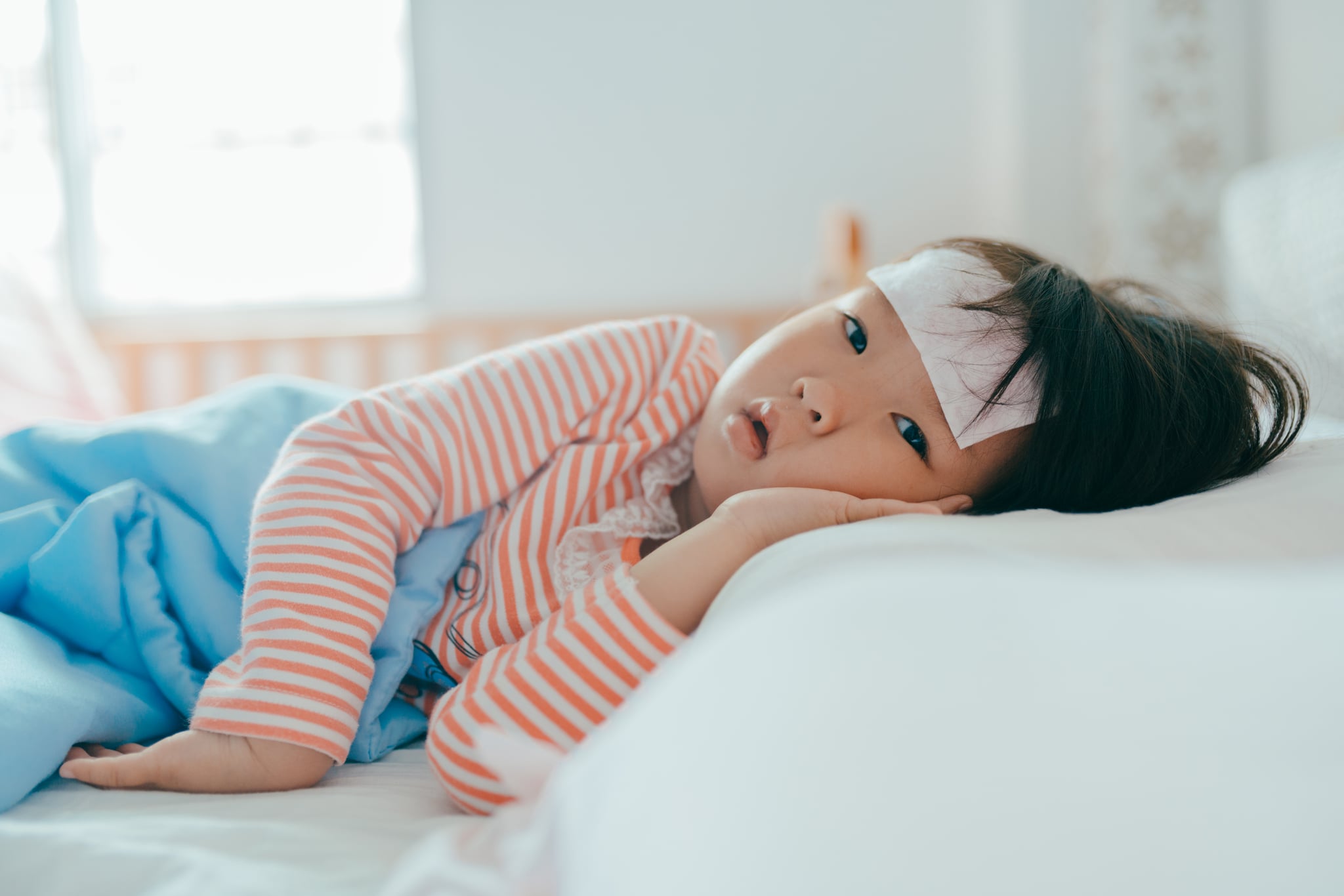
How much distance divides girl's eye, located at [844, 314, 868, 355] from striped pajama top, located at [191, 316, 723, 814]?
145 mm

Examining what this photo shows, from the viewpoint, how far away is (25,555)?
2.14 feet

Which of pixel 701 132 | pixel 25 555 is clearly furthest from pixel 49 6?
pixel 25 555

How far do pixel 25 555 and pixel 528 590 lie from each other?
0.37 meters

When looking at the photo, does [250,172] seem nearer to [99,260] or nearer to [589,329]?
[99,260]

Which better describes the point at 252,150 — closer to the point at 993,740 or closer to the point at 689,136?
the point at 689,136

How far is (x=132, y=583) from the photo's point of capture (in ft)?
2.13

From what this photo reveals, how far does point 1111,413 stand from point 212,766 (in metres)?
0.60

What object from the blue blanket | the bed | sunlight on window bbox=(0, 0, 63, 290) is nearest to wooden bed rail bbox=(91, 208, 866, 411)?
sunlight on window bbox=(0, 0, 63, 290)

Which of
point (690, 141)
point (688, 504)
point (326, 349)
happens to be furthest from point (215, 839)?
point (690, 141)

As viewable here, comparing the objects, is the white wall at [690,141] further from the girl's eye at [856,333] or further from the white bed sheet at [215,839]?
the white bed sheet at [215,839]

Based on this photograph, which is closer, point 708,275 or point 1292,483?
point 1292,483

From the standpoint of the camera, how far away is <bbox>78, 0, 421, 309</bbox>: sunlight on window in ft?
7.47

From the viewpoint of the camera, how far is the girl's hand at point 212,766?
51 centimetres

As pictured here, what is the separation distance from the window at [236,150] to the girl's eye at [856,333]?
1847 millimetres
